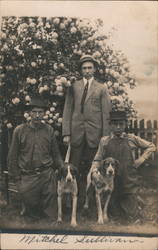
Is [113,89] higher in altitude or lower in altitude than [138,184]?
higher

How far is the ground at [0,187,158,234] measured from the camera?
13.7 feet

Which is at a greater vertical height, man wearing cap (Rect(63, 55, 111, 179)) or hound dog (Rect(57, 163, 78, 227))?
man wearing cap (Rect(63, 55, 111, 179))

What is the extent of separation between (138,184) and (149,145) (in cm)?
45

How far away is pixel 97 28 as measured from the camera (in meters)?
4.32

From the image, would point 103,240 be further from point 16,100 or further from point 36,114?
point 16,100

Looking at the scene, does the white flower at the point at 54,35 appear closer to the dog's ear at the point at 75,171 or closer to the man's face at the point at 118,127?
the man's face at the point at 118,127

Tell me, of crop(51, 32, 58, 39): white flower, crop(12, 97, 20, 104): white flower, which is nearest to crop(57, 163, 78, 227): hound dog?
crop(12, 97, 20, 104): white flower

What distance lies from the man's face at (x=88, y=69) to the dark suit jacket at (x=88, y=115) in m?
0.10

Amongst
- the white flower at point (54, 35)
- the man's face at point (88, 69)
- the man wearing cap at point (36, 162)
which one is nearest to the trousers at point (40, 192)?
the man wearing cap at point (36, 162)

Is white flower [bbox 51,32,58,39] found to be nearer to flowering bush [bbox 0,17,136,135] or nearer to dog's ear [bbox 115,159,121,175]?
flowering bush [bbox 0,17,136,135]

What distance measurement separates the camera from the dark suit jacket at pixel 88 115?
428cm

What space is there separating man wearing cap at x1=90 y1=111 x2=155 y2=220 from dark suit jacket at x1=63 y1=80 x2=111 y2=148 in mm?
96

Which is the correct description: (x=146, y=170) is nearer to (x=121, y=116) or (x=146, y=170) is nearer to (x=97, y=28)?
(x=121, y=116)

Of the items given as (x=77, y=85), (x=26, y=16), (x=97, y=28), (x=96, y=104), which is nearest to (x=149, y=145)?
(x=96, y=104)
